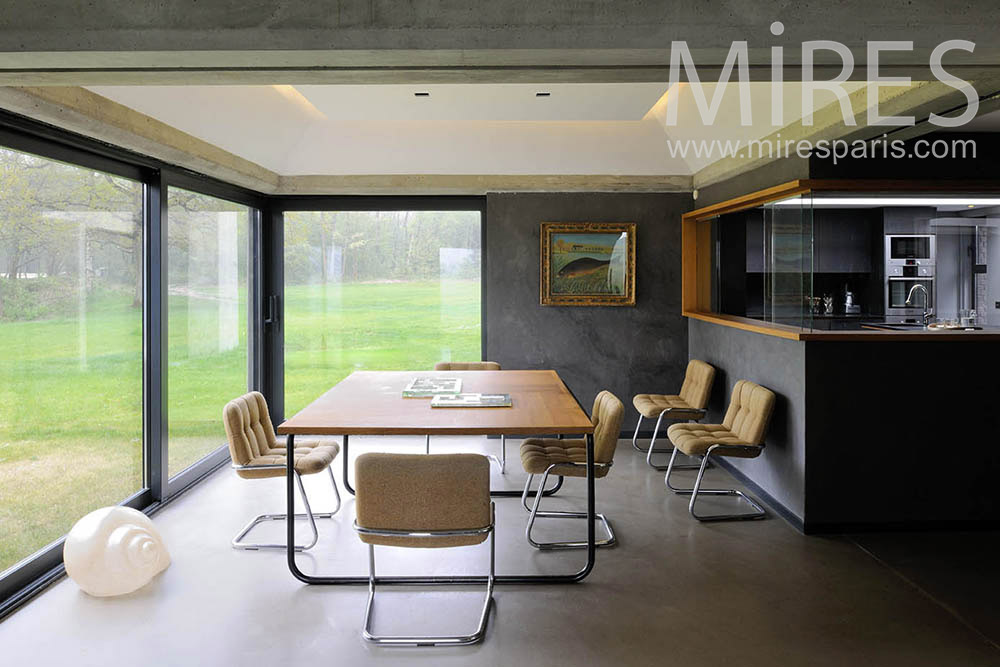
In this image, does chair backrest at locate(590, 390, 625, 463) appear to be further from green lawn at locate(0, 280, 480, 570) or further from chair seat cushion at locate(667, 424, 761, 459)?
green lawn at locate(0, 280, 480, 570)

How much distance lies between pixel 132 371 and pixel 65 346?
782 millimetres

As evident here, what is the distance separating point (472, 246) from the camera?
7688mm

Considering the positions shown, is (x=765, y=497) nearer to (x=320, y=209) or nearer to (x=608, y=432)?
(x=608, y=432)

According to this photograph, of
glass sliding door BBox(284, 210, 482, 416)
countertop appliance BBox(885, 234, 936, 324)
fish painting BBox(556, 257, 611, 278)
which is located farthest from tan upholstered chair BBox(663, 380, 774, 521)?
glass sliding door BBox(284, 210, 482, 416)

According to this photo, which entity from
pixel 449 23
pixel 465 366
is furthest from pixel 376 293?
pixel 449 23

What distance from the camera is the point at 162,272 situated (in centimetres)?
511

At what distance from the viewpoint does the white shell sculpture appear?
3.72 m

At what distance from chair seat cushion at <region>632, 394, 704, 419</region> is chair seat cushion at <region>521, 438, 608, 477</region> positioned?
1.57m

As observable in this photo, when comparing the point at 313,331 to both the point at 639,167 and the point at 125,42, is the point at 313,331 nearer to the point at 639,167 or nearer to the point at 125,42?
the point at 639,167

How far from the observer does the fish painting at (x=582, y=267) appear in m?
7.44

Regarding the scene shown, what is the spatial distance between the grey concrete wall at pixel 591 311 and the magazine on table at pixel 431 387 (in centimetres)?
215

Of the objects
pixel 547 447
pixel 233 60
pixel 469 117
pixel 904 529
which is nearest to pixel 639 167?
pixel 469 117

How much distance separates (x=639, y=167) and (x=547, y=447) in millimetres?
3392

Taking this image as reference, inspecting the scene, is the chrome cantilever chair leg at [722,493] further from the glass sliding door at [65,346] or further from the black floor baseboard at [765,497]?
the glass sliding door at [65,346]
